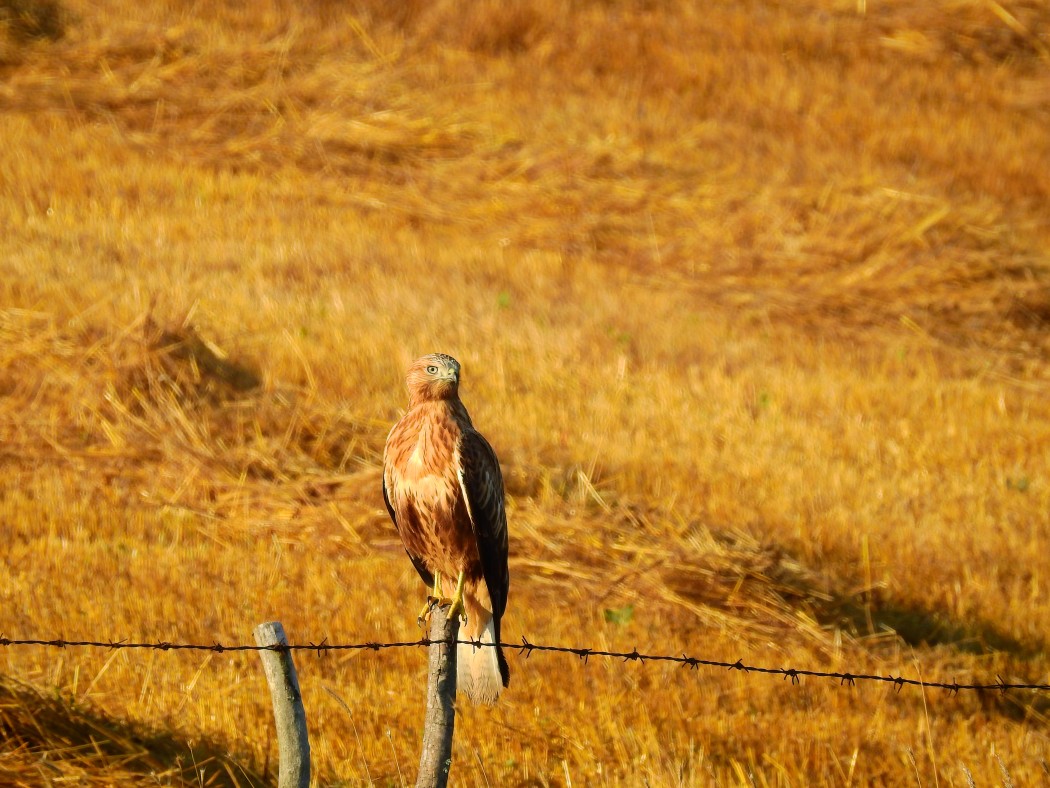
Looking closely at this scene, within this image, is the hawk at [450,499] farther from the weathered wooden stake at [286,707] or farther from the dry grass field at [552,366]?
the dry grass field at [552,366]

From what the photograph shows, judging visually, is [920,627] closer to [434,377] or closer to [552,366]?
[552,366]

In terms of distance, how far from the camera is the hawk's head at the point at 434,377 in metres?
4.13

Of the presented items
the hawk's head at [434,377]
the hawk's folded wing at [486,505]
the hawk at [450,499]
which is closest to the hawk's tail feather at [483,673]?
the hawk at [450,499]

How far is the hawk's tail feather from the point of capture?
14.6 ft

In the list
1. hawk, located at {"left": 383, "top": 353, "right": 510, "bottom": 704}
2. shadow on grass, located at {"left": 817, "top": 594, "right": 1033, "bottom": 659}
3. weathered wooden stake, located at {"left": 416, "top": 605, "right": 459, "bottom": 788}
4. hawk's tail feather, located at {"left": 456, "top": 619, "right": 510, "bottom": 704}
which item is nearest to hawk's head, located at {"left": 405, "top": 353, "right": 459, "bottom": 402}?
hawk, located at {"left": 383, "top": 353, "right": 510, "bottom": 704}

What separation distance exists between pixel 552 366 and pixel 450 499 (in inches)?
227

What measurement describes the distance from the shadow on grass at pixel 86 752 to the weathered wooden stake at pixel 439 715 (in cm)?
84

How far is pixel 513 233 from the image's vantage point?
13.5 metres

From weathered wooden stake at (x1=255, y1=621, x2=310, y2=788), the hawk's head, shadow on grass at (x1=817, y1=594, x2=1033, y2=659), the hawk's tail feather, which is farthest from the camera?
shadow on grass at (x1=817, y1=594, x2=1033, y2=659)

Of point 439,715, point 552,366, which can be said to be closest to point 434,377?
point 439,715

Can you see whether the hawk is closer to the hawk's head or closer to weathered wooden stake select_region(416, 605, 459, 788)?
the hawk's head

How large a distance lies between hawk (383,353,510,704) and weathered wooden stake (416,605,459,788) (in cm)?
20

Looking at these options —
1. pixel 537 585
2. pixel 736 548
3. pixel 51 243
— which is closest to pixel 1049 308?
pixel 736 548

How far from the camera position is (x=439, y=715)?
12.5ft
